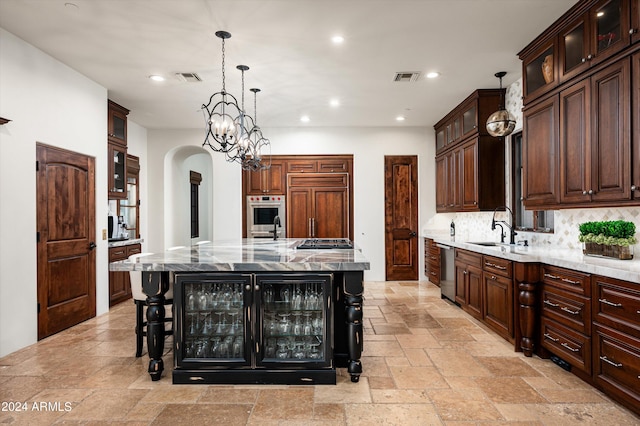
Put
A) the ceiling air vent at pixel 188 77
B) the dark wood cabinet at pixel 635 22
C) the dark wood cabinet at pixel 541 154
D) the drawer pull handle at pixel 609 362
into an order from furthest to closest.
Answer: the ceiling air vent at pixel 188 77
the dark wood cabinet at pixel 541 154
the dark wood cabinet at pixel 635 22
the drawer pull handle at pixel 609 362

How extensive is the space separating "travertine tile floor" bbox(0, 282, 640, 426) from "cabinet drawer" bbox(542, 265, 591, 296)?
666 millimetres

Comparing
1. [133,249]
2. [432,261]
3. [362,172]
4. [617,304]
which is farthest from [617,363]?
[133,249]

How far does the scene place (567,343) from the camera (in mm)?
2906

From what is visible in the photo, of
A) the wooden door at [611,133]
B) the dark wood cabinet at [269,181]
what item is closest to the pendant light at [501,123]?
the wooden door at [611,133]

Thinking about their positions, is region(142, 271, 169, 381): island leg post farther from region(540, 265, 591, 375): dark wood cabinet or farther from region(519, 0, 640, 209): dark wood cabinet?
region(519, 0, 640, 209): dark wood cabinet

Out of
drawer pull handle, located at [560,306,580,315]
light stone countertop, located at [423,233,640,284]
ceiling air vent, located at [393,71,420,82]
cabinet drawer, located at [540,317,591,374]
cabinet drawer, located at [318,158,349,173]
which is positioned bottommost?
cabinet drawer, located at [540,317,591,374]

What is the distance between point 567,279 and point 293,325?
2.01 m

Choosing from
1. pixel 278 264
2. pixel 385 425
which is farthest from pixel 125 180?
pixel 385 425

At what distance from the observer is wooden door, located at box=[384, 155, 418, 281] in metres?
7.28

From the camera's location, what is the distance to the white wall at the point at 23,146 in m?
3.49

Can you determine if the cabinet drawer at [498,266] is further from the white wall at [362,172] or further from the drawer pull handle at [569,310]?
the white wall at [362,172]

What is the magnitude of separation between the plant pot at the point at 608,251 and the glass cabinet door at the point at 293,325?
2101mm

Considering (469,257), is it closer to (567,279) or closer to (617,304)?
(567,279)

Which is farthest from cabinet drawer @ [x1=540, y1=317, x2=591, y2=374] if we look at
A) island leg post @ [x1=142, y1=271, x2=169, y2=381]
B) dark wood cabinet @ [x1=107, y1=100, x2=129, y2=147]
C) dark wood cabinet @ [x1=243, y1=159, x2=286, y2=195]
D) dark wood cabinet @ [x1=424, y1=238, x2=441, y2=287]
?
dark wood cabinet @ [x1=107, y1=100, x2=129, y2=147]
